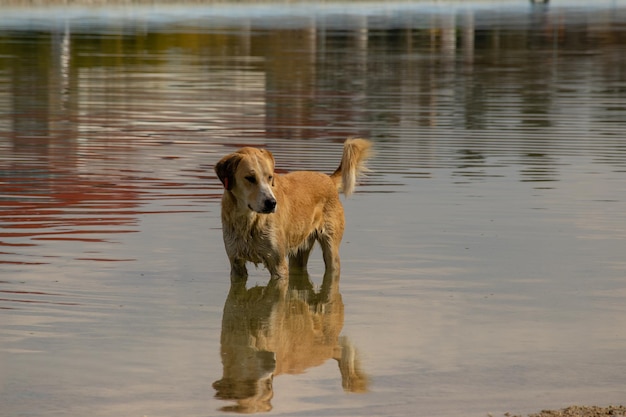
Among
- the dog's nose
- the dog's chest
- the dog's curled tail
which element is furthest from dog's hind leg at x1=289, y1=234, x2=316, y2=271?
the dog's nose

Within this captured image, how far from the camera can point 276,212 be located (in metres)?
10.8

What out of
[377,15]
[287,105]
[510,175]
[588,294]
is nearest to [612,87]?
[287,105]

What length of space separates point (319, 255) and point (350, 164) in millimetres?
1040

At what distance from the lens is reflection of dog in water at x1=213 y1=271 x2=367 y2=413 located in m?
7.96

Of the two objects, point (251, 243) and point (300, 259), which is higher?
point (251, 243)

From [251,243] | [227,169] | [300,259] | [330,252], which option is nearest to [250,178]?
[227,169]

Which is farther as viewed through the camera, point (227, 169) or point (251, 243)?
point (251, 243)

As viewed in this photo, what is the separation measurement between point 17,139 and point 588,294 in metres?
12.2

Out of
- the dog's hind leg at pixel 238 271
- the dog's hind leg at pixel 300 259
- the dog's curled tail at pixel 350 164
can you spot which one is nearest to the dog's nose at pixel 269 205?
the dog's hind leg at pixel 238 271

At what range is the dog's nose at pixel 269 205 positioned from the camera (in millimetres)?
10398

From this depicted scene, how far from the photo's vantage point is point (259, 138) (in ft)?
70.2

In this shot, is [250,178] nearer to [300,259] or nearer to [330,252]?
[330,252]

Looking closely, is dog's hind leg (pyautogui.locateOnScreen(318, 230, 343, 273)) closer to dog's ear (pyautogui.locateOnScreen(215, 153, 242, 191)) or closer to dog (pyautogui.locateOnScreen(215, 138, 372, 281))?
dog (pyautogui.locateOnScreen(215, 138, 372, 281))

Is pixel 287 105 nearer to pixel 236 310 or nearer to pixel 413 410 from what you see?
pixel 236 310
